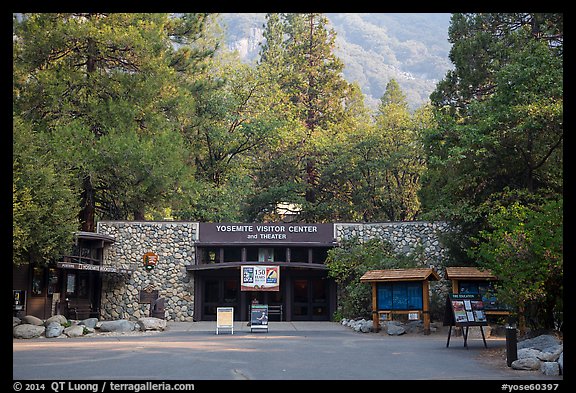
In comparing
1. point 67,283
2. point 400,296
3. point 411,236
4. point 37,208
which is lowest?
point 400,296

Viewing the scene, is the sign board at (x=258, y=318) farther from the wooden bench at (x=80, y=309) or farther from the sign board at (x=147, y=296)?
the wooden bench at (x=80, y=309)

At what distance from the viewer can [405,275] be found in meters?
19.6

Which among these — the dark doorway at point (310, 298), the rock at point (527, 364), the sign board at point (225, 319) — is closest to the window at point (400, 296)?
the sign board at point (225, 319)

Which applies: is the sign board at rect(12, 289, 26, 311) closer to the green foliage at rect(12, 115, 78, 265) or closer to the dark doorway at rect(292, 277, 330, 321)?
the green foliage at rect(12, 115, 78, 265)

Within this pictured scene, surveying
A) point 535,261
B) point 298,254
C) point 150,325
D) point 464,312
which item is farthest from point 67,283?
point 535,261

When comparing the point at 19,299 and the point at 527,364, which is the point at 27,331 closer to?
the point at 19,299

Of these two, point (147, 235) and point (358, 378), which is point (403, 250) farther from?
point (358, 378)

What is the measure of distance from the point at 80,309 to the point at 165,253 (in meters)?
4.23

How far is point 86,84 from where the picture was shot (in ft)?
95.9

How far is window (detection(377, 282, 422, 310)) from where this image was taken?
19625 mm

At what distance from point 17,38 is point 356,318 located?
19568mm

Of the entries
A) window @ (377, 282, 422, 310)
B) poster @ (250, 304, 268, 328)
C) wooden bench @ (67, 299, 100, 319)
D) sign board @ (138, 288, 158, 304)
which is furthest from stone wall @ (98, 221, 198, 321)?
window @ (377, 282, 422, 310)

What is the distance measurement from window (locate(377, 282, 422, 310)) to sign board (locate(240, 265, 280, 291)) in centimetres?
760
